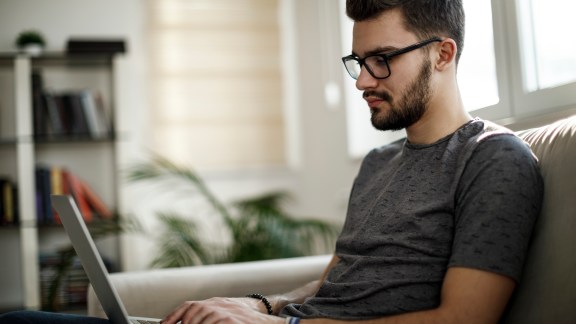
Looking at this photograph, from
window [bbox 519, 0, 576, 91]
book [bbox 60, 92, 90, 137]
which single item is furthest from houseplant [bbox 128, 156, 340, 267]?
window [bbox 519, 0, 576, 91]

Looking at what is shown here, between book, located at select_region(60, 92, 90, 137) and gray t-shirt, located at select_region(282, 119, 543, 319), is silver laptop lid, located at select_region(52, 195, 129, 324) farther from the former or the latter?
book, located at select_region(60, 92, 90, 137)

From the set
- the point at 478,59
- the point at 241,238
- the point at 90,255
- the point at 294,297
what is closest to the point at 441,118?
the point at 294,297

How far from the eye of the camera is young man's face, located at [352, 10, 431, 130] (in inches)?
54.6

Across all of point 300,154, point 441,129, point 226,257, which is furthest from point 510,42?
point 300,154

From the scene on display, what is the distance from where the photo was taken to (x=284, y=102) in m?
4.42

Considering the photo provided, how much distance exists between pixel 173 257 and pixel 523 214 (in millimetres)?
1860

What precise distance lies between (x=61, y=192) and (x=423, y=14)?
3.00 metres

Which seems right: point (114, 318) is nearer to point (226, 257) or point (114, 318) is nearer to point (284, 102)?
point (226, 257)

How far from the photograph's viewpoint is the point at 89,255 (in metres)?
1.15

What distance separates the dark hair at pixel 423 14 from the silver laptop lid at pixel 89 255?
732 millimetres

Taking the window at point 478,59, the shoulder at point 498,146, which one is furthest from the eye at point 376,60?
the window at point 478,59

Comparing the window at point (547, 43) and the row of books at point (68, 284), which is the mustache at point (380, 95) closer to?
the window at point (547, 43)

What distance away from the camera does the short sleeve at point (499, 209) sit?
1119 millimetres

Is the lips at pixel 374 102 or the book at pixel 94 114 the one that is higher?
the book at pixel 94 114
